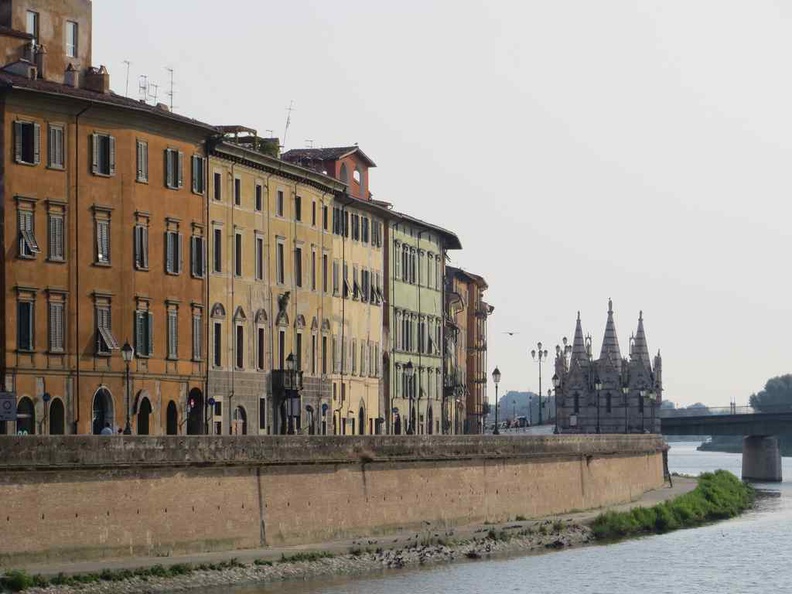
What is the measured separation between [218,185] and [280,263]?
7.21 metres

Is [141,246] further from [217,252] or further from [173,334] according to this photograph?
[217,252]

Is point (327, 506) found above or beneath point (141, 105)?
beneath

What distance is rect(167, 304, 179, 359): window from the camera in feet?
242

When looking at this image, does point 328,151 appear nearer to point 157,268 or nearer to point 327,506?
point 157,268

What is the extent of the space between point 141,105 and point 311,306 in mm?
18568

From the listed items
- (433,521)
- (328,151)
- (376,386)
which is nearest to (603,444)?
(376,386)

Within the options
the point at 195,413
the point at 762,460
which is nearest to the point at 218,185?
the point at 195,413

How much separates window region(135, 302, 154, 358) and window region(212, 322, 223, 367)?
5.74 meters

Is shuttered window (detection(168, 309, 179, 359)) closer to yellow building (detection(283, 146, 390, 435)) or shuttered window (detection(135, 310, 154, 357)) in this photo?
shuttered window (detection(135, 310, 154, 357))

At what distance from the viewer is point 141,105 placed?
7212cm

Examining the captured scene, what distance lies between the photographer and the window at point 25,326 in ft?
216

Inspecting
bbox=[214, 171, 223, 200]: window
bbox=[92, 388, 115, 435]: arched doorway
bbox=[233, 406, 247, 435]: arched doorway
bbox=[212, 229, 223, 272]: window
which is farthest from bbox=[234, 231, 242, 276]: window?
bbox=[92, 388, 115, 435]: arched doorway

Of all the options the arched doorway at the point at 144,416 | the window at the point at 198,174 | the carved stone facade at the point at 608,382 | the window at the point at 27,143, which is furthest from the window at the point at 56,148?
the carved stone facade at the point at 608,382

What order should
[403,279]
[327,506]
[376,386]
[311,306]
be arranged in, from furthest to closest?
[403,279] → [376,386] → [311,306] → [327,506]
